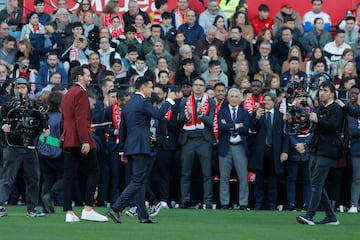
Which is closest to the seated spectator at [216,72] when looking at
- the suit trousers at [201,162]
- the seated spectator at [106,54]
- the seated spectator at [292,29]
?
the seated spectator at [106,54]

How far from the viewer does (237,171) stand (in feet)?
78.0

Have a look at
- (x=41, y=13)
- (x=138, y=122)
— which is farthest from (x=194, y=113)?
(x=41, y=13)

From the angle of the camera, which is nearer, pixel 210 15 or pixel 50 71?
pixel 50 71

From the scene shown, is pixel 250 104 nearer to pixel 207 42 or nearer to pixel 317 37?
pixel 207 42

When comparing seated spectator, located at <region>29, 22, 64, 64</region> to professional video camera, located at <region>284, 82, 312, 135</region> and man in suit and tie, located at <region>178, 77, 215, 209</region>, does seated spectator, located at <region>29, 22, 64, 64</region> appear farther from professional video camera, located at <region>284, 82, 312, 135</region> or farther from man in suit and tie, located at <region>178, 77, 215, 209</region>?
professional video camera, located at <region>284, 82, 312, 135</region>

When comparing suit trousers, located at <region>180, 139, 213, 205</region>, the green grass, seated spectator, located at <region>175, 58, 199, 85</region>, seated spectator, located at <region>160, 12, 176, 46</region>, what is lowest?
the green grass

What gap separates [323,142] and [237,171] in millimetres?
5684

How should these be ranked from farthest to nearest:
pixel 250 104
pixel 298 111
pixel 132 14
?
pixel 132 14, pixel 250 104, pixel 298 111

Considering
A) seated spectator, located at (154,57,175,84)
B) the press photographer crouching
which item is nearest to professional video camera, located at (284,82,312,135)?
the press photographer crouching

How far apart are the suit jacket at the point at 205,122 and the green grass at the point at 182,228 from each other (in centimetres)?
302

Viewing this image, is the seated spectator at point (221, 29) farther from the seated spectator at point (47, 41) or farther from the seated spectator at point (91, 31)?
the seated spectator at point (47, 41)

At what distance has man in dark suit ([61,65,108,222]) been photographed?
58.2 ft

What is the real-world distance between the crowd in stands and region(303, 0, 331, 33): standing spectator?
28mm

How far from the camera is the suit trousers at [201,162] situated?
2373 centimetres
